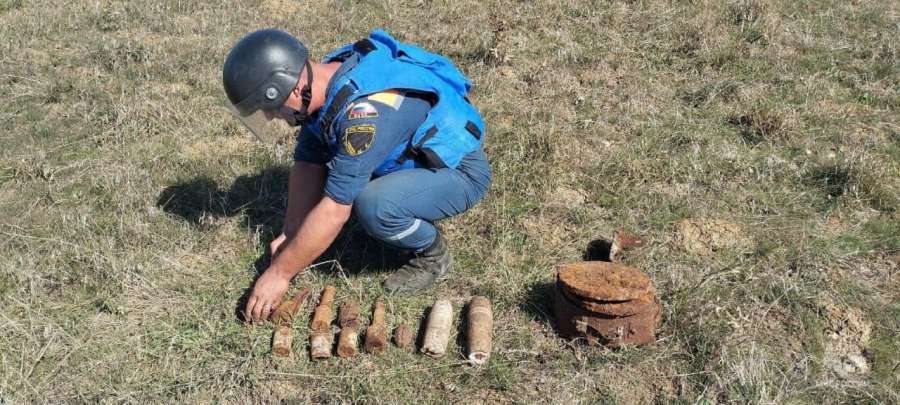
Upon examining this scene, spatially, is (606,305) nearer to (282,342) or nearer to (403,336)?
(403,336)

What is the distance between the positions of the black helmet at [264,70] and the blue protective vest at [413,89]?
21 cm

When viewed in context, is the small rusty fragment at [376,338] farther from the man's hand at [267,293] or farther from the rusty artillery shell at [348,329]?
the man's hand at [267,293]

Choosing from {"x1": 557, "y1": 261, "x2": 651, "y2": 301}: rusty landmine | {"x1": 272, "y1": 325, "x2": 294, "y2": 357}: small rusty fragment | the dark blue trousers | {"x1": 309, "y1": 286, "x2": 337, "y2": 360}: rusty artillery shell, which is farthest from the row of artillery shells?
{"x1": 272, "y1": 325, "x2": 294, "y2": 357}: small rusty fragment

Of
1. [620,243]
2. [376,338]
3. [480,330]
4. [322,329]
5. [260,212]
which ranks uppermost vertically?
[620,243]

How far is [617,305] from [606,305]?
0.05 meters

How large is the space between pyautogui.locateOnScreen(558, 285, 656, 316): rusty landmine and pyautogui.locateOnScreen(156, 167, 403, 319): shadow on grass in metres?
1.26

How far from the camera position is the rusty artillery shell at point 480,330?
3.33 meters

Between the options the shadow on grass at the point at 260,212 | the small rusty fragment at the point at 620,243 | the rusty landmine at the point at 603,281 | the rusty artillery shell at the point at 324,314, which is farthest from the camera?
the shadow on grass at the point at 260,212

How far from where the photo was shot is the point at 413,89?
133 inches

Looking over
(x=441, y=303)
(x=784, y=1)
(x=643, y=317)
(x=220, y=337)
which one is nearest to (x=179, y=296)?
(x=220, y=337)

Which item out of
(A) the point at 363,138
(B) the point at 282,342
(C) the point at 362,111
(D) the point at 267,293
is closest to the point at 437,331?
(B) the point at 282,342

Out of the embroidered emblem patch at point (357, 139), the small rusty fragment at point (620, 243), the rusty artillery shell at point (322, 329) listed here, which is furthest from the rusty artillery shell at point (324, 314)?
the small rusty fragment at point (620, 243)

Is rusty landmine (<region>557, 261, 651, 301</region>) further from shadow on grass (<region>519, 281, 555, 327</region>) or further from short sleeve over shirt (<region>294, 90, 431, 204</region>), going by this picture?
short sleeve over shirt (<region>294, 90, 431, 204</region>)

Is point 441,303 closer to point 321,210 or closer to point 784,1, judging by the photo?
point 321,210
